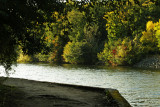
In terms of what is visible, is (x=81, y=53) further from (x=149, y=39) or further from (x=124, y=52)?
(x=149, y=39)

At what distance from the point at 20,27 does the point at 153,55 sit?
182ft

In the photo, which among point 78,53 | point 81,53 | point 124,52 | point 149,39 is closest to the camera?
point 149,39

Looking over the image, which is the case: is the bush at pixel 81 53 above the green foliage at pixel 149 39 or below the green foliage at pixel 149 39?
below

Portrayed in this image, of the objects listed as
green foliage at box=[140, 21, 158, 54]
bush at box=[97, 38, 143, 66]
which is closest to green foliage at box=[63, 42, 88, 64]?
bush at box=[97, 38, 143, 66]

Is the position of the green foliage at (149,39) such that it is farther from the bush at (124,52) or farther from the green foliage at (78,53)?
the green foliage at (78,53)

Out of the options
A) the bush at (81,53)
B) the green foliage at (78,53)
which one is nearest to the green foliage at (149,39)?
the bush at (81,53)

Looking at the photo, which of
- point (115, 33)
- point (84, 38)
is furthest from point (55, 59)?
point (115, 33)

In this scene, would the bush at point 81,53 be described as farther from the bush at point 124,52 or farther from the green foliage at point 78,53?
the bush at point 124,52

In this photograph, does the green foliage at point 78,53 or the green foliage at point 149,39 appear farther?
the green foliage at point 78,53

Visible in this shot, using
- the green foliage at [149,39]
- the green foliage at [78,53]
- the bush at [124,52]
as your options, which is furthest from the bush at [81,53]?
the green foliage at [149,39]

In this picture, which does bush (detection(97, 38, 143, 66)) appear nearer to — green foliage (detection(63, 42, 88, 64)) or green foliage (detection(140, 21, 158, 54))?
green foliage (detection(140, 21, 158, 54))

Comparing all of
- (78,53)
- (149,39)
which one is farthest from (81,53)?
(149,39)

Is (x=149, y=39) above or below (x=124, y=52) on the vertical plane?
above

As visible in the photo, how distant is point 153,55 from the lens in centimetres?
5881
